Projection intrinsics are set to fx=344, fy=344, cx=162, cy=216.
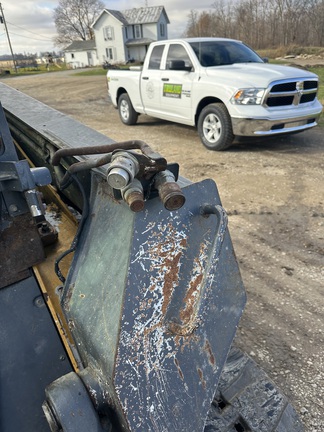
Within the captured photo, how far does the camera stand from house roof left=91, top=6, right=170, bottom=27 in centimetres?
4491

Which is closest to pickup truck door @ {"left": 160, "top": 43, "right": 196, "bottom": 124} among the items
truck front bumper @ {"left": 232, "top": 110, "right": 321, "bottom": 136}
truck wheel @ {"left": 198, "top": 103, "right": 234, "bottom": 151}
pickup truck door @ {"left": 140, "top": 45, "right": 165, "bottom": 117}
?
pickup truck door @ {"left": 140, "top": 45, "right": 165, "bottom": 117}

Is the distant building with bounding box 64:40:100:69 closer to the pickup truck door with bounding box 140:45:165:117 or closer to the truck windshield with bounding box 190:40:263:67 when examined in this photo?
the pickup truck door with bounding box 140:45:165:117

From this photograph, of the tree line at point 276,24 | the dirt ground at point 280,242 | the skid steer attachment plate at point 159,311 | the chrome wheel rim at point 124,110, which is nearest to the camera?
the skid steer attachment plate at point 159,311

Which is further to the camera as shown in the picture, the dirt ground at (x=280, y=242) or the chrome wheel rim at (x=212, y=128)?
the chrome wheel rim at (x=212, y=128)

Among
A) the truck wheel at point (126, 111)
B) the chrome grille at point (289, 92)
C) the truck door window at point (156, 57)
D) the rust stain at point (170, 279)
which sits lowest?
the truck wheel at point (126, 111)

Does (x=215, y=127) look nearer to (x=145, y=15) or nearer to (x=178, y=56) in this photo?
(x=178, y=56)

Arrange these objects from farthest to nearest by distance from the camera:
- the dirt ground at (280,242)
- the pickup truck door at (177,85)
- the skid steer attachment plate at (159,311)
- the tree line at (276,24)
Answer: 1. the tree line at (276,24)
2. the pickup truck door at (177,85)
3. the dirt ground at (280,242)
4. the skid steer attachment plate at (159,311)

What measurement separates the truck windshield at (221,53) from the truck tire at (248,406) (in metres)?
6.46

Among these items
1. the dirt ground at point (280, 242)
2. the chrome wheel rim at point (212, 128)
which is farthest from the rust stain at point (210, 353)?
the chrome wheel rim at point (212, 128)

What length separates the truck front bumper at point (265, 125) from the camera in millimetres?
5871

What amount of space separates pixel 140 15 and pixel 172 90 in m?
45.8

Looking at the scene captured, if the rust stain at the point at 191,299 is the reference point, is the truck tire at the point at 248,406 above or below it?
below

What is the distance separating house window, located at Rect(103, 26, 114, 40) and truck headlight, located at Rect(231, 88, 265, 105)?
45712 millimetres

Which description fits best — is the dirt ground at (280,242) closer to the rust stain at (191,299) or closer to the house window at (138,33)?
the rust stain at (191,299)
